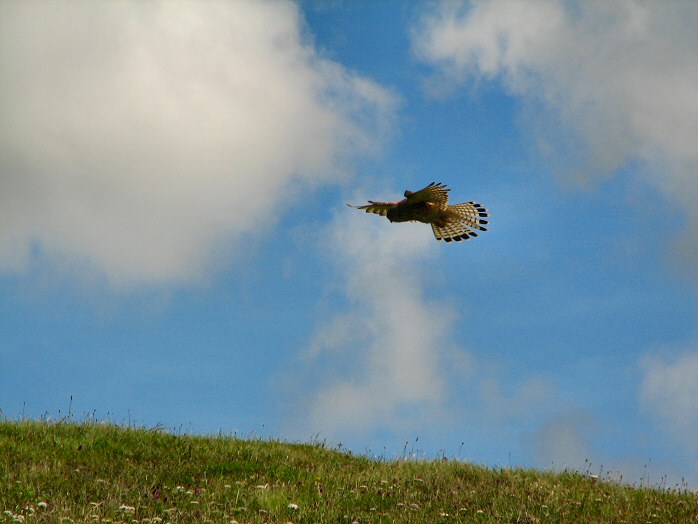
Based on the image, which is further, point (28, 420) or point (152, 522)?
point (28, 420)

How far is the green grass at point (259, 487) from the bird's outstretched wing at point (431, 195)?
6157 mm

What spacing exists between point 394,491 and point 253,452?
3.34 m

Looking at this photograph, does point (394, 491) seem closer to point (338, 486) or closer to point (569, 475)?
point (338, 486)

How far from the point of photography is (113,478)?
1356 cm

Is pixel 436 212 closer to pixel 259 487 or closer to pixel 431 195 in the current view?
pixel 431 195

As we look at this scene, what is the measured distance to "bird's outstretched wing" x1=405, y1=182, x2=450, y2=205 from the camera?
1923cm

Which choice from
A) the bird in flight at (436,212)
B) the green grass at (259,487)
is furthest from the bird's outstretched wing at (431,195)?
the green grass at (259,487)

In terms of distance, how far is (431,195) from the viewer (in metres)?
19.8

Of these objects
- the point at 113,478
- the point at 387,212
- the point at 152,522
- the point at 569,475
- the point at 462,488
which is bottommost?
the point at 152,522

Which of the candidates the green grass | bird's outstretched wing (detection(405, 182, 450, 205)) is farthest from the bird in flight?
the green grass

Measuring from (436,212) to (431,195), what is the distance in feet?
3.49

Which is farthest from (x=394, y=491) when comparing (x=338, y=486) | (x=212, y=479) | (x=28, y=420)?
(x=28, y=420)

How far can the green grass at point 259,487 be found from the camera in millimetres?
11883

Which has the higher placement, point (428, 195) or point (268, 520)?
point (428, 195)
